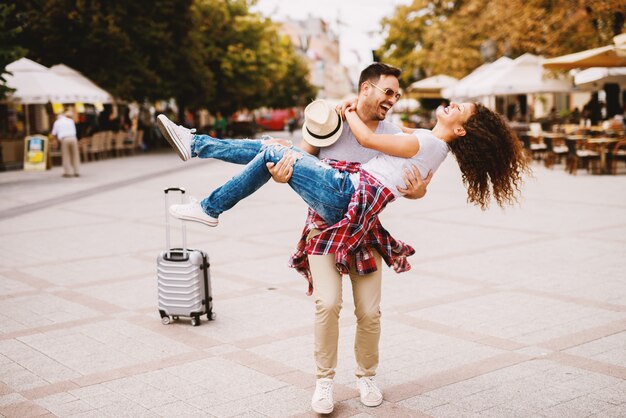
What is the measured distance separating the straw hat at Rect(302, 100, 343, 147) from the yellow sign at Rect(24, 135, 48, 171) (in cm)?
1839

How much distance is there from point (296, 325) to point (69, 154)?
1564 cm

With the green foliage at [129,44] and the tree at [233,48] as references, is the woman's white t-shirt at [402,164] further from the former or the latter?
the tree at [233,48]

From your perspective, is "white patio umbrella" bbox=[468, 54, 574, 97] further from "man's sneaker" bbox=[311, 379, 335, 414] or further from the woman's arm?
"man's sneaker" bbox=[311, 379, 335, 414]

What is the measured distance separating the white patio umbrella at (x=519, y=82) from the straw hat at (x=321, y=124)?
690 inches

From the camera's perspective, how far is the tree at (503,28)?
2108 centimetres

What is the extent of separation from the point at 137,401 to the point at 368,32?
4474cm

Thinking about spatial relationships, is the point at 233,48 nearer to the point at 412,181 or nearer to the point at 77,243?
the point at 77,243

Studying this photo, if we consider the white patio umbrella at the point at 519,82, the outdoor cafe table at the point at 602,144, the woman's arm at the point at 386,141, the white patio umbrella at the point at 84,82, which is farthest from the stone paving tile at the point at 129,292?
the white patio umbrella at the point at 84,82

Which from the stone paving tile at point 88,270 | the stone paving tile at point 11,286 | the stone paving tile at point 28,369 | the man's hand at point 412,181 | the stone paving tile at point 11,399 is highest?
the man's hand at point 412,181

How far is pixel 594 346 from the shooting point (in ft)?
16.6

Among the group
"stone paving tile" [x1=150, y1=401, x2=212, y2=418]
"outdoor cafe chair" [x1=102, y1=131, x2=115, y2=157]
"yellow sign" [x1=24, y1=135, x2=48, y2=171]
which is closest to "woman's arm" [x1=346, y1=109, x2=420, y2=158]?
"stone paving tile" [x1=150, y1=401, x2=212, y2=418]

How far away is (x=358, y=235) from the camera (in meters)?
3.86

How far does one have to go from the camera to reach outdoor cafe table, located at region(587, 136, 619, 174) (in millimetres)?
16062

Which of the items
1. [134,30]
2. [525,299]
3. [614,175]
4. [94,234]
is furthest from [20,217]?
[134,30]
